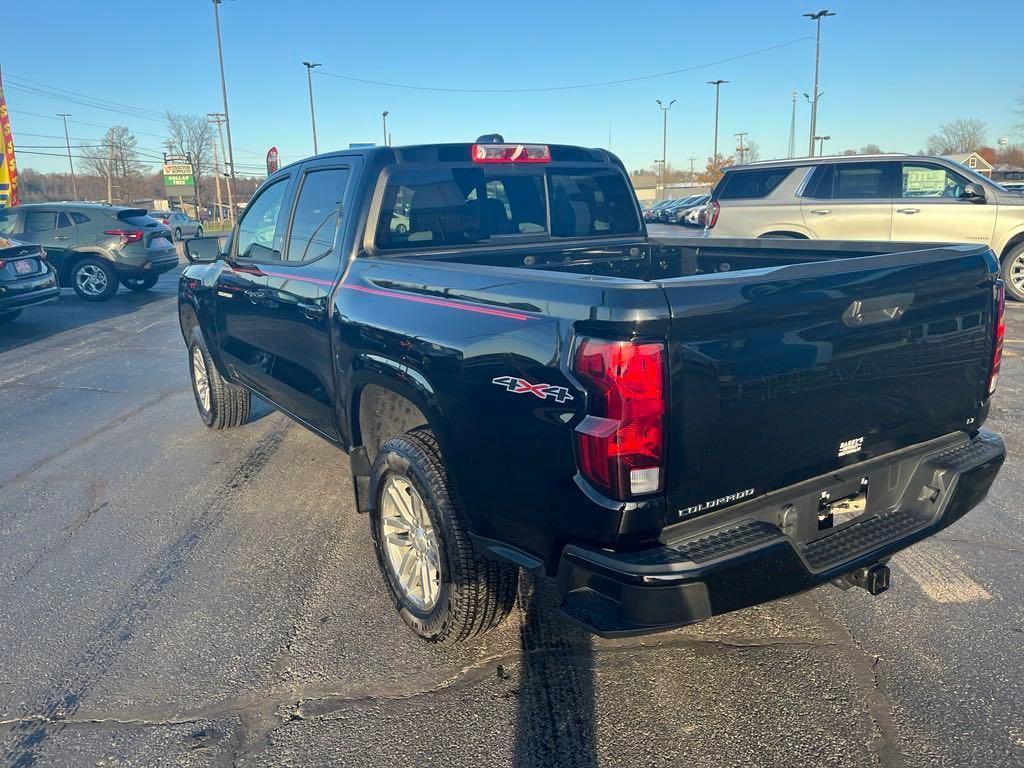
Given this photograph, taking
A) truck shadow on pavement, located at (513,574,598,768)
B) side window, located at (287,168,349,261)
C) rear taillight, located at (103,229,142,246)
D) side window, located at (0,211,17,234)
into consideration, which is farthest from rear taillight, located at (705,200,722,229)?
side window, located at (0,211,17,234)

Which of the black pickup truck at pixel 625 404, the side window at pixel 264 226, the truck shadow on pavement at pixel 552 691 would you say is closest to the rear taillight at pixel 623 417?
the black pickup truck at pixel 625 404

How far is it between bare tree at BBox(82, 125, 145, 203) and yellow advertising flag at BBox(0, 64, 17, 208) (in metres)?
46.8

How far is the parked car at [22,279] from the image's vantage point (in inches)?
411

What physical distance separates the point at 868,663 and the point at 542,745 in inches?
52.1

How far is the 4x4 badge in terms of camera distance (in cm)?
222

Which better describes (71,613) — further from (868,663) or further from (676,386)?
(868,663)

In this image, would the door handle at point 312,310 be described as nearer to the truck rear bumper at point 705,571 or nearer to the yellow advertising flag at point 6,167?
the truck rear bumper at point 705,571

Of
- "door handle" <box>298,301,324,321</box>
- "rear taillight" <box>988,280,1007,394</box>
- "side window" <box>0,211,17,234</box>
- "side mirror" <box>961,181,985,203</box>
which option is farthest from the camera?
"side window" <box>0,211,17,234</box>

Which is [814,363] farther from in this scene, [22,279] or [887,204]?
[22,279]

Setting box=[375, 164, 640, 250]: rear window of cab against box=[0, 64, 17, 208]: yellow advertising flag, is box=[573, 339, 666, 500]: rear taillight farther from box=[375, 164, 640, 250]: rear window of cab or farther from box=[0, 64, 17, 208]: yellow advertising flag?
box=[0, 64, 17, 208]: yellow advertising flag

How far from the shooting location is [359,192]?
3666 mm

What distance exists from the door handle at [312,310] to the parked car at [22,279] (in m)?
8.70

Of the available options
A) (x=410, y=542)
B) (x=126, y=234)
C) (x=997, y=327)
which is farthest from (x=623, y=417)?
(x=126, y=234)

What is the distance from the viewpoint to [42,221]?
14.3 m
